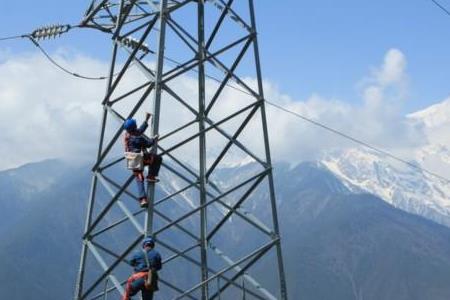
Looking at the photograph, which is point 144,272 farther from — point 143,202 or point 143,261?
point 143,202

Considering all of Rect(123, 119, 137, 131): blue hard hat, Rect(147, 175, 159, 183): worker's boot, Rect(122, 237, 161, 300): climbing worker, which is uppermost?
Rect(123, 119, 137, 131): blue hard hat

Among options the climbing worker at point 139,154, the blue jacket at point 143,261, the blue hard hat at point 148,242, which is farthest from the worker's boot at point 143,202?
the blue jacket at point 143,261

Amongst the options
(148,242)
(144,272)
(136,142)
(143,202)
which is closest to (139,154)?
(136,142)

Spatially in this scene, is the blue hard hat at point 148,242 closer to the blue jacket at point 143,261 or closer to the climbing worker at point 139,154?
the blue jacket at point 143,261

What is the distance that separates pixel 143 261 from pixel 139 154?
8.40 ft

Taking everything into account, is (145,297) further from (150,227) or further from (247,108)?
(247,108)

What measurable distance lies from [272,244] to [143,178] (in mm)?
4714

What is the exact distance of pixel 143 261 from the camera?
13438 mm

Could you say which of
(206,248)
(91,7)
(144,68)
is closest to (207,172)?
(206,248)

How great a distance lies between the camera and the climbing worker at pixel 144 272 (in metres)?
13.3

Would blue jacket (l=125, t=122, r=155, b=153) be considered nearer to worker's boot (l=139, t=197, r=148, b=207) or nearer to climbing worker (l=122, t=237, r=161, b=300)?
worker's boot (l=139, t=197, r=148, b=207)

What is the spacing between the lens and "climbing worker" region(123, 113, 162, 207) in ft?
48.6

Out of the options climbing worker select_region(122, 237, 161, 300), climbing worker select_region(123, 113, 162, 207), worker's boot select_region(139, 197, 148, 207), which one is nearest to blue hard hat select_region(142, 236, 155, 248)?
climbing worker select_region(122, 237, 161, 300)

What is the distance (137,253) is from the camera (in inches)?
534
